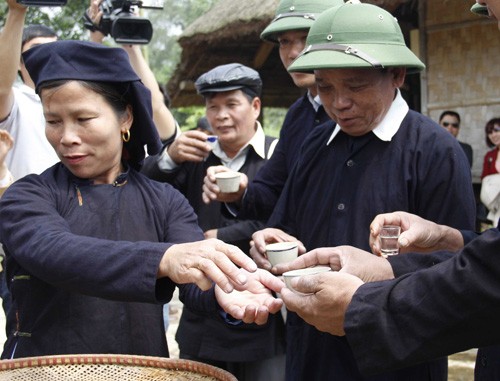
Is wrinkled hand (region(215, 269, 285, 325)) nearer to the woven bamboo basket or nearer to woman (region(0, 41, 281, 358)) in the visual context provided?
woman (region(0, 41, 281, 358))

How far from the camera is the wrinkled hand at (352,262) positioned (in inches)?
101

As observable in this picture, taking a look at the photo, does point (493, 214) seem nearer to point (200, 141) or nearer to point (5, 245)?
point (200, 141)

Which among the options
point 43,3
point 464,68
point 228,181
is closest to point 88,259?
point 228,181

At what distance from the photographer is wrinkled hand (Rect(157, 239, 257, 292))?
2.19 meters

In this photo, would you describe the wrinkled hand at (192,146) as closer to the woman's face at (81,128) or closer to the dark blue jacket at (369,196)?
the dark blue jacket at (369,196)

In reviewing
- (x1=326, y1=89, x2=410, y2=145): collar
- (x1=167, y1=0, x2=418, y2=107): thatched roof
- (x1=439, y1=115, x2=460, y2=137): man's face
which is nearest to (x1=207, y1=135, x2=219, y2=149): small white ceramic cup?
(x1=326, y1=89, x2=410, y2=145): collar

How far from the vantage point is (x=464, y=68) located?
9.07 m

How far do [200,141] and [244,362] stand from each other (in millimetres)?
1242

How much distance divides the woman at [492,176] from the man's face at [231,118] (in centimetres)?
432

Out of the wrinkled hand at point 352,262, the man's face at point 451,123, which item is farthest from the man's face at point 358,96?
the man's face at point 451,123

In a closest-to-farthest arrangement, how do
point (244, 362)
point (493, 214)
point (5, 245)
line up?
1. point (5, 245)
2. point (244, 362)
3. point (493, 214)

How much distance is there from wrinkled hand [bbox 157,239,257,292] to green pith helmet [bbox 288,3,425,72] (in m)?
0.97

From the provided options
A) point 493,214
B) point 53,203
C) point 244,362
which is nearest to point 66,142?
point 53,203

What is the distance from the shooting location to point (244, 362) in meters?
4.32
